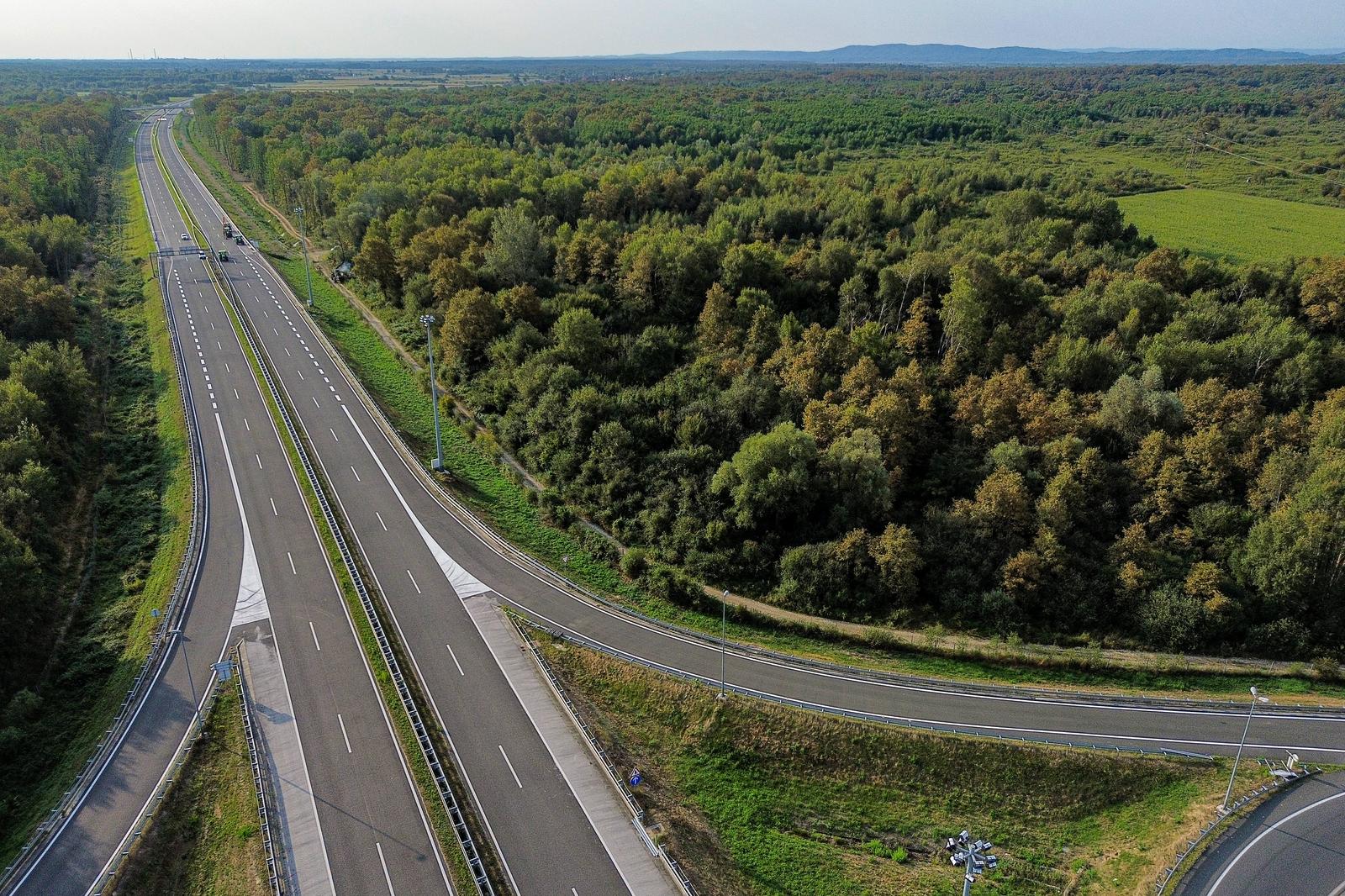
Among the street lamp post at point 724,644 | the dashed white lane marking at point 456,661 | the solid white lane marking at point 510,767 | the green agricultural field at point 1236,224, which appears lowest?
the solid white lane marking at point 510,767

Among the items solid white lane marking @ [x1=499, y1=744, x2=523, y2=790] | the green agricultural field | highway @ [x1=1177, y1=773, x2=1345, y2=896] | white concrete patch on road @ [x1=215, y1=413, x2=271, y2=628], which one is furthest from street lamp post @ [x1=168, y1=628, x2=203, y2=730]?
the green agricultural field

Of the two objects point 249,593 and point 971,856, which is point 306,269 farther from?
point 971,856

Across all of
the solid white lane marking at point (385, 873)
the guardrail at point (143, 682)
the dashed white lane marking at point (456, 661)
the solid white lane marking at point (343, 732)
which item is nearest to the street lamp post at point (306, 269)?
the guardrail at point (143, 682)

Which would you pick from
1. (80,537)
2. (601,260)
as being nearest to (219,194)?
(601,260)

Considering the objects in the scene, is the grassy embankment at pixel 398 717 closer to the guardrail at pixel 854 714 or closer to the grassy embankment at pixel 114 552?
the grassy embankment at pixel 114 552

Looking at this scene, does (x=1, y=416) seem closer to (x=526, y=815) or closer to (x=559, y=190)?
(x=526, y=815)

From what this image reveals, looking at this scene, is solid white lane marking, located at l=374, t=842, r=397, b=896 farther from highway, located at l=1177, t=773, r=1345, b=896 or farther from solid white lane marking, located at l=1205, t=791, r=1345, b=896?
solid white lane marking, located at l=1205, t=791, r=1345, b=896

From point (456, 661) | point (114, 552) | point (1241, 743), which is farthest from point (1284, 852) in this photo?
point (114, 552)
